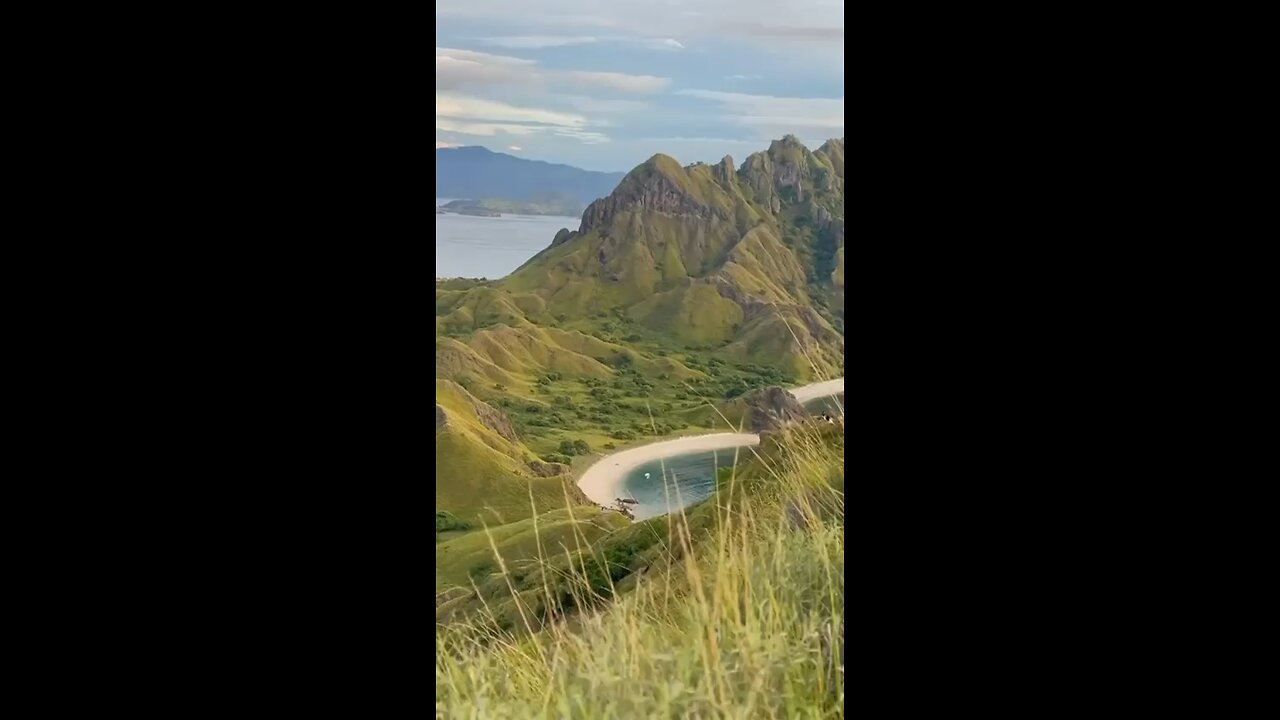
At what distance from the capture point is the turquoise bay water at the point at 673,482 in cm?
219

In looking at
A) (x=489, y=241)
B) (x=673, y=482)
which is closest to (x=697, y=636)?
(x=673, y=482)

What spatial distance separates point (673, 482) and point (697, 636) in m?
0.32

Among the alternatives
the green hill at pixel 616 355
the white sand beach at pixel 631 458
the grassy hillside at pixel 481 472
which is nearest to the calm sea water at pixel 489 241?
the green hill at pixel 616 355

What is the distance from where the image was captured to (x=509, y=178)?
2.24 metres

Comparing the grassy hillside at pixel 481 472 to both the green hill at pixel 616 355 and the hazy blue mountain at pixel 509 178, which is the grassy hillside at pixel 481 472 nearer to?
the green hill at pixel 616 355

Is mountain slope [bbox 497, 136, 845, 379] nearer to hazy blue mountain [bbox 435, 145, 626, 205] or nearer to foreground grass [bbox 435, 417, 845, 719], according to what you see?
hazy blue mountain [bbox 435, 145, 626, 205]

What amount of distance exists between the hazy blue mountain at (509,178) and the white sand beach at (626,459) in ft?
1.83

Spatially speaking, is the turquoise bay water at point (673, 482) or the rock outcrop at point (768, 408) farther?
the rock outcrop at point (768, 408)

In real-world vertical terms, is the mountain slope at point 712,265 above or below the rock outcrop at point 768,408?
above

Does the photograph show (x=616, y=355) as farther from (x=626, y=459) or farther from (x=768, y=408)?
(x=768, y=408)

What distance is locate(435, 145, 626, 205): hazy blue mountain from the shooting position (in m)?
2.18
